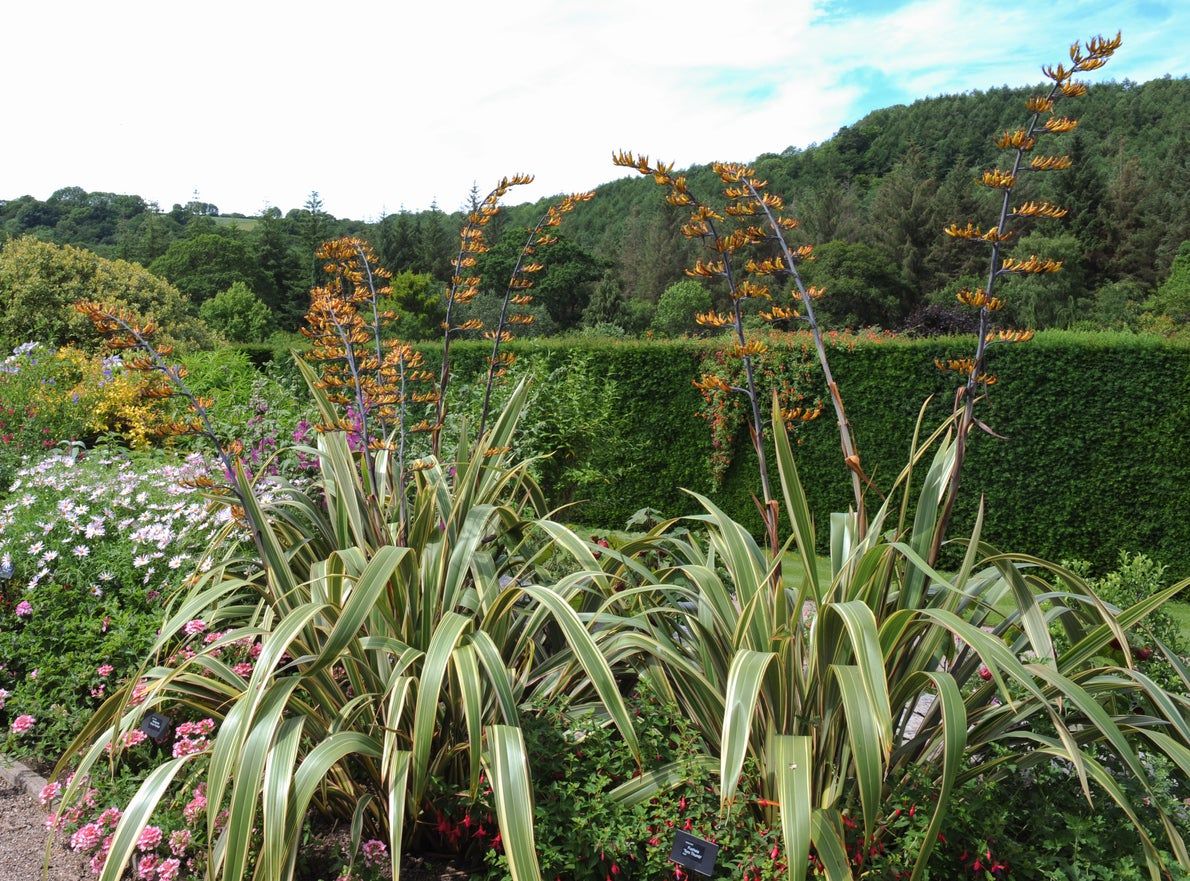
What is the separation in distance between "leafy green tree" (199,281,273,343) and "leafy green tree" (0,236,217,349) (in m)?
11.5

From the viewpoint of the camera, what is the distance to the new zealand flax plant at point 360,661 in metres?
1.91

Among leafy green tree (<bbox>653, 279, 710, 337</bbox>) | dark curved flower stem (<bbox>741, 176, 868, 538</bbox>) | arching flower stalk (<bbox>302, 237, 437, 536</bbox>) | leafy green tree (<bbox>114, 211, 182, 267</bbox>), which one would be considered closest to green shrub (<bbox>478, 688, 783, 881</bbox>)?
dark curved flower stem (<bbox>741, 176, 868, 538</bbox>)

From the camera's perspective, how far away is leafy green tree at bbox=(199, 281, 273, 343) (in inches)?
1069

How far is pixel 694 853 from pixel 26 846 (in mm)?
2001

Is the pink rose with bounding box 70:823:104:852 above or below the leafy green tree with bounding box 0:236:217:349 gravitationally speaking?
below

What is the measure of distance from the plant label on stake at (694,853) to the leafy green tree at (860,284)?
3080 centimetres

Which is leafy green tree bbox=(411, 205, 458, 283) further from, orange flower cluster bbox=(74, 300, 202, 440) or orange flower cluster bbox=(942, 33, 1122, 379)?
orange flower cluster bbox=(942, 33, 1122, 379)

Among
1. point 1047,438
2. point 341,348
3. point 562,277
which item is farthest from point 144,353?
point 562,277

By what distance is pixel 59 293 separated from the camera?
14.1 meters

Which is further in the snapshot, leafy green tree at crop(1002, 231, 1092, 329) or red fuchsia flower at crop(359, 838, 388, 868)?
leafy green tree at crop(1002, 231, 1092, 329)

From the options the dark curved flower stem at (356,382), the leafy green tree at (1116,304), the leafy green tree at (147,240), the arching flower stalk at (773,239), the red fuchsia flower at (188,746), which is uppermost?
the leafy green tree at (147,240)

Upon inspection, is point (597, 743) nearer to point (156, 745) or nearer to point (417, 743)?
point (417, 743)

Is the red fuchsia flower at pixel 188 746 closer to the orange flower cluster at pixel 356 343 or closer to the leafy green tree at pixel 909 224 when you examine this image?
the orange flower cluster at pixel 356 343

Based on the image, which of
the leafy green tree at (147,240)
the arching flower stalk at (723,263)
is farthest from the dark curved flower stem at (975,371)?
the leafy green tree at (147,240)
